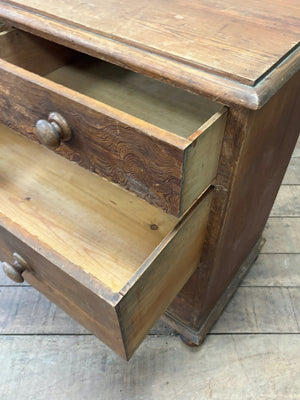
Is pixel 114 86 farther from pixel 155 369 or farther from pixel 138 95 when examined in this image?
pixel 155 369

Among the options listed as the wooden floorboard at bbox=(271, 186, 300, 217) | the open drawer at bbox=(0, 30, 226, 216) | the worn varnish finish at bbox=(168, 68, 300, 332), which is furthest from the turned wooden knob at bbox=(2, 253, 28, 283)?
the wooden floorboard at bbox=(271, 186, 300, 217)

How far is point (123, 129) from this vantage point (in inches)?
16.3

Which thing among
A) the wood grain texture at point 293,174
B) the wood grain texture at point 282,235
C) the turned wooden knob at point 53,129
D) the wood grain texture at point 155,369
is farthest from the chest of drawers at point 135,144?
the wood grain texture at point 293,174

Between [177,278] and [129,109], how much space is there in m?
0.31

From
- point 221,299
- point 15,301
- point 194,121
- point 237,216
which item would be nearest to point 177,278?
point 237,216

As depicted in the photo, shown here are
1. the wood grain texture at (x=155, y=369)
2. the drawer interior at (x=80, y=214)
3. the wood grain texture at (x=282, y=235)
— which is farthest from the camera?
the wood grain texture at (x=282, y=235)

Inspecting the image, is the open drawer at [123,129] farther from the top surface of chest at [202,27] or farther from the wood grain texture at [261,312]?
the wood grain texture at [261,312]

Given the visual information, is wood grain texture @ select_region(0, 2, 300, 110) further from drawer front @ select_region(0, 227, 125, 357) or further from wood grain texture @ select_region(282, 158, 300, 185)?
wood grain texture @ select_region(282, 158, 300, 185)

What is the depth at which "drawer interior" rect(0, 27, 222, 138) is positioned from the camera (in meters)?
0.61

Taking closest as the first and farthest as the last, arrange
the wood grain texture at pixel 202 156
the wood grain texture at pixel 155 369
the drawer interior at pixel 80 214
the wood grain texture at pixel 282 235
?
the wood grain texture at pixel 202 156, the drawer interior at pixel 80 214, the wood grain texture at pixel 155 369, the wood grain texture at pixel 282 235

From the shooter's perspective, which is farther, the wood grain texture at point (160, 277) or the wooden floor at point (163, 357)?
the wooden floor at point (163, 357)

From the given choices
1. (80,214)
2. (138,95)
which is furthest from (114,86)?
(80,214)

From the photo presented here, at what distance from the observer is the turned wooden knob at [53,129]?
470 millimetres

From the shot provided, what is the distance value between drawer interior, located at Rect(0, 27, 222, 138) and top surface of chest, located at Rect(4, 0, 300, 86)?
0.09 m
